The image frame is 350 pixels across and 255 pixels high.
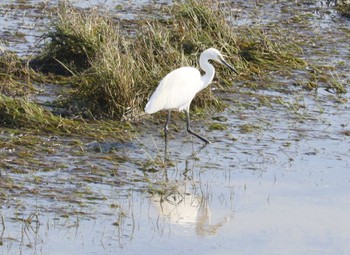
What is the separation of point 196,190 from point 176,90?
190 centimetres

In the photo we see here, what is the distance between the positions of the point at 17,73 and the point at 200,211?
462 centimetres

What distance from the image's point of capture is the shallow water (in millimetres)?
7270

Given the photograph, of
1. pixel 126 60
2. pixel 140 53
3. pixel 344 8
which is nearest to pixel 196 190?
pixel 126 60

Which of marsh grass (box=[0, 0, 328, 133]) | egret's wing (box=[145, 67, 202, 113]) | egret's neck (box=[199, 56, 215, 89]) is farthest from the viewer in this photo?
egret's neck (box=[199, 56, 215, 89])

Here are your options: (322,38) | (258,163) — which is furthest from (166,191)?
(322,38)

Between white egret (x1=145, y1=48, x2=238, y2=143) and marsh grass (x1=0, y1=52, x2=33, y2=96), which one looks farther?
marsh grass (x1=0, y1=52, x2=33, y2=96)

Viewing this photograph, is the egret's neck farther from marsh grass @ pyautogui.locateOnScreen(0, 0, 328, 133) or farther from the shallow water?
marsh grass @ pyautogui.locateOnScreen(0, 0, 328, 133)

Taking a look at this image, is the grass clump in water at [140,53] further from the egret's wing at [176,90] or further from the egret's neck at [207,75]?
the egret's neck at [207,75]

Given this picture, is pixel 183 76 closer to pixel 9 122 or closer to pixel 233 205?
pixel 9 122

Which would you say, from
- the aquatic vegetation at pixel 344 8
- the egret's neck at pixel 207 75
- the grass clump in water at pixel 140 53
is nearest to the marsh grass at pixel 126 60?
the grass clump in water at pixel 140 53

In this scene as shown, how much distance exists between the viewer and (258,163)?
31.1 ft

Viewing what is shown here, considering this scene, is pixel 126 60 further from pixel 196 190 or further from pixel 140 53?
pixel 196 190

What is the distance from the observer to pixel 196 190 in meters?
8.62

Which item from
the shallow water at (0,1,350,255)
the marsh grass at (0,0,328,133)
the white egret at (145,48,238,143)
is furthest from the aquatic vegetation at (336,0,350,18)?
the white egret at (145,48,238,143)
